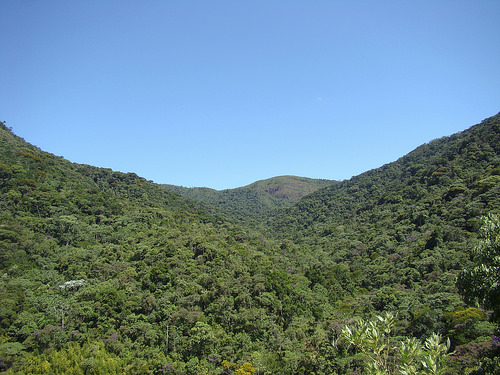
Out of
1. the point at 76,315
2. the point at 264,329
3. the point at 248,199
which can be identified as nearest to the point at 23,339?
the point at 76,315

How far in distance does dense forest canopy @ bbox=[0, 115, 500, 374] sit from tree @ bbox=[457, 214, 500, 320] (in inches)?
4.0

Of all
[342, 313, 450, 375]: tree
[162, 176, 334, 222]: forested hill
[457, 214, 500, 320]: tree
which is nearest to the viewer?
[342, 313, 450, 375]: tree

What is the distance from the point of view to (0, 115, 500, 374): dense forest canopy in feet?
86.4

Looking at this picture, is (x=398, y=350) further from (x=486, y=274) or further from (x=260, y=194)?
(x=260, y=194)

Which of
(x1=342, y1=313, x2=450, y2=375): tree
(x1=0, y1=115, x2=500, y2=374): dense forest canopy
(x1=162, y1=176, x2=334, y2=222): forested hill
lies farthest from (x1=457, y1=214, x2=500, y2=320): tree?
(x1=162, y1=176, x2=334, y2=222): forested hill

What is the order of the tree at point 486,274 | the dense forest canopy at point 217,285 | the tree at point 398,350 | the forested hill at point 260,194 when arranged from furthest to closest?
the forested hill at point 260,194
the dense forest canopy at point 217,285
the tree at point 486,274
the tree at point 398,350

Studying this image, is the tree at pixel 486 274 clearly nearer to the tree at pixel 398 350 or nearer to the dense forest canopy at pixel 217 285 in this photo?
the dense forest canopy at pixel 217 285

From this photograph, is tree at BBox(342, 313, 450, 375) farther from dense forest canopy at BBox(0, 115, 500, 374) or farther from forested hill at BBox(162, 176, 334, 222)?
forested hill at BBox(162, 176, 334, 222)

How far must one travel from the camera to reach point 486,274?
8219mm

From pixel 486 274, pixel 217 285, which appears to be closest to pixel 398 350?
pixel 486 274

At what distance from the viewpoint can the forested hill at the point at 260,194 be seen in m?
146

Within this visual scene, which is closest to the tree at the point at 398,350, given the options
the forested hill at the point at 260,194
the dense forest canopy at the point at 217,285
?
the dense forest canopy at the point at 217,285

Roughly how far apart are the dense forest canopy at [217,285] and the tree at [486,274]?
0.10m

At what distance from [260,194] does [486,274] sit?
15454cm
